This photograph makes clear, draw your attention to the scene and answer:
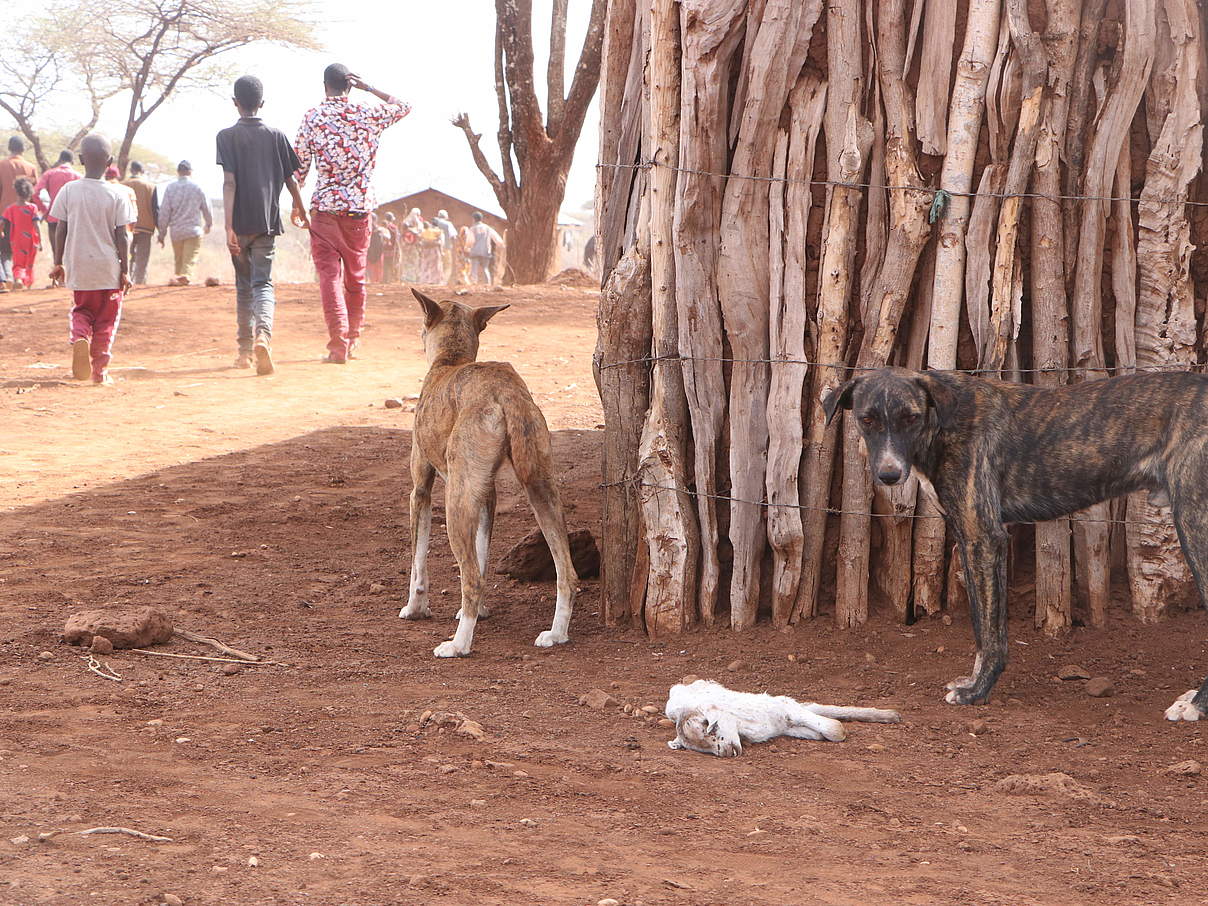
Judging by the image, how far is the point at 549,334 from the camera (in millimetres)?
14227

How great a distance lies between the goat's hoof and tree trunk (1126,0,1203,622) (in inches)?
126

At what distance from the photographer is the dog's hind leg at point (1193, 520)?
4348 millimetres

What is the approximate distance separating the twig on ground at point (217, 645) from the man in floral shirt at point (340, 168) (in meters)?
6.36

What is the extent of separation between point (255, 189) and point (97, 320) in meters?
1.92

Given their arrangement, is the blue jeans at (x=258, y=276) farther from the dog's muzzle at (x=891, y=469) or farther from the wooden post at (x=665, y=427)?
the dog's muzzle at (x=891, y=469)

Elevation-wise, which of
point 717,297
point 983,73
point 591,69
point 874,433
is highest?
point 591,69

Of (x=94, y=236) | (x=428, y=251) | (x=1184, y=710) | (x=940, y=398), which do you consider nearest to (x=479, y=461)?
(x=940, y=398)

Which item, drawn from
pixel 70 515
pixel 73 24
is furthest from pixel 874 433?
pixel 73 24

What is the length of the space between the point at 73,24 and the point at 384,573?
34.8 m

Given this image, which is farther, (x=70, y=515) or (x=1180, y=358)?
(x=70, y=515)

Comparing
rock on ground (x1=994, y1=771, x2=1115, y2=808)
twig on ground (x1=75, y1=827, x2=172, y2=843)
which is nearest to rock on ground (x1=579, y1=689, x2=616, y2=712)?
rock on ground (x1=994, y1=771, x2=1115, y2=808)

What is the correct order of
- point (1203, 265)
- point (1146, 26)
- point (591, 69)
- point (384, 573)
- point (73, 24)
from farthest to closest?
point (73, 24), point (591, 69), point (384, 573), point (1203, 265), point (1146, 26)

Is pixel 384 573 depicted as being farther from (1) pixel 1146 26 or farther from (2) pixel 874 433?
(1) pixel 1146 26

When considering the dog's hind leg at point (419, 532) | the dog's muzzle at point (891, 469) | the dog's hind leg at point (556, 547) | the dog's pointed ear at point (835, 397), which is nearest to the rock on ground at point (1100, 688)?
the dog's muzzle at point (891, 469)
